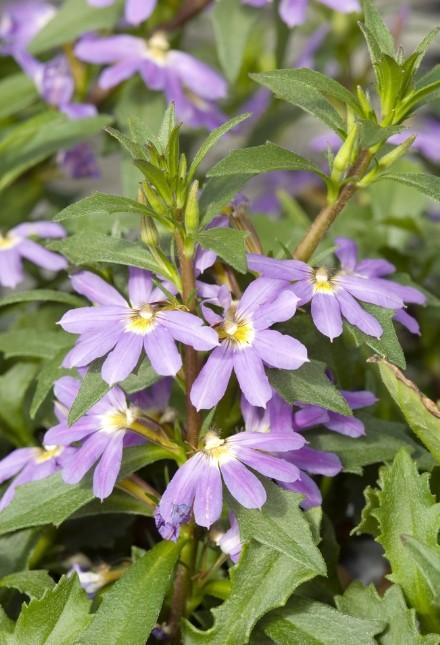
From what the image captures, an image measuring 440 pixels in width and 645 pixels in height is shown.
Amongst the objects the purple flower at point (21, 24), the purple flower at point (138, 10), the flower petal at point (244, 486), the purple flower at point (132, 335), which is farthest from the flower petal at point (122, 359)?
the purple flower at point (21, 24)

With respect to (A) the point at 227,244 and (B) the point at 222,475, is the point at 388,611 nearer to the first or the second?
(B) the point at 222,475

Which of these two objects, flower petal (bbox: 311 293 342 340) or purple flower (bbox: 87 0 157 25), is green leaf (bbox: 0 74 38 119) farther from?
flower petal (bbox: 311 293 342 340)

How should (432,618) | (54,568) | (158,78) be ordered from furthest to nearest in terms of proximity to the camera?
(158,78), (54,568), (432,618)

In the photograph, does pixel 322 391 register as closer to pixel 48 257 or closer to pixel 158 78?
pixel 48 257

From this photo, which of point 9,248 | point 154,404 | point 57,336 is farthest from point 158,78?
point 154,404

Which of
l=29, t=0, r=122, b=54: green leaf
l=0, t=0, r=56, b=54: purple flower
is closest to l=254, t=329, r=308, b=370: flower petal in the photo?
l=29, t=0, r=122, b=54: green leaf

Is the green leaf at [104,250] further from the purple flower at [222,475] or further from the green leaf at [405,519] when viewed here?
the green leaf at [405,519]
